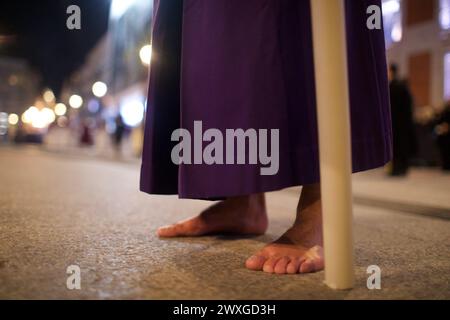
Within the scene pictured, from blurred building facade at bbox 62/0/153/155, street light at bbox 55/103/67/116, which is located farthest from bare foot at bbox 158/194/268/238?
street light at bbox 55/103/67/116

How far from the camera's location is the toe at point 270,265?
4.19 ft

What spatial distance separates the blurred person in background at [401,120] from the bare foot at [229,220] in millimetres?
4402

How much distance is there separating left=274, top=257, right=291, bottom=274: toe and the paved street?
4 centimetres

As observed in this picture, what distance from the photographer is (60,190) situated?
10.9 ft

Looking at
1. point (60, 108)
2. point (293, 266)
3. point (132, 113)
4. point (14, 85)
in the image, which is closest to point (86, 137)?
point (132, 113)

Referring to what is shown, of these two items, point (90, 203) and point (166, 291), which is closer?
point (166, 291)

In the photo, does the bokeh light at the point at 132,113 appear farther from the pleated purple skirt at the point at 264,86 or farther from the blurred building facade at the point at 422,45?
the pleated purple skirt at the point at 264,86

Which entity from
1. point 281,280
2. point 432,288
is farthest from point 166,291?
point 432,288

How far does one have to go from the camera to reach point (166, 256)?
4.70ft

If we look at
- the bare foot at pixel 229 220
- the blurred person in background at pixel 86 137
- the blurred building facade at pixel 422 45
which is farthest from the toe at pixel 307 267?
the blurred person in background at pixel 86 137

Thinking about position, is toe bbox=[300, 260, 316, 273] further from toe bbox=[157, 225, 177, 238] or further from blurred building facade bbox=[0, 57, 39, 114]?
blurred building facade bbox=[0, 57, 39, 114]

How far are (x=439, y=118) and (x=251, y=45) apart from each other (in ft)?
21.0
